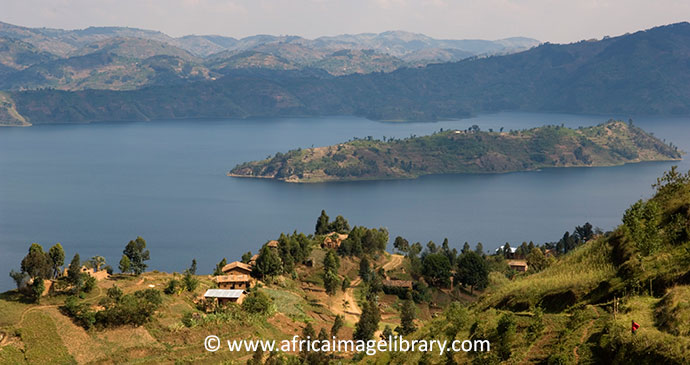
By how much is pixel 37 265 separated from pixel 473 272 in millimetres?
46476

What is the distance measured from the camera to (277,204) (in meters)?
189

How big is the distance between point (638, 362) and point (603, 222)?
477 ft

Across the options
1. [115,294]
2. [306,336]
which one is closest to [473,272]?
[306,336]

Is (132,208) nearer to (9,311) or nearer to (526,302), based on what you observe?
(9,311)

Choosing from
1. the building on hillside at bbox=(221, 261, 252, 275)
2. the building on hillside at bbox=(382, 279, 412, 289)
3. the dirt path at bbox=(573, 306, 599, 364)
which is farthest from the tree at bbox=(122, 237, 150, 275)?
the dirt path at bbox=(573, 306, 599, 364)

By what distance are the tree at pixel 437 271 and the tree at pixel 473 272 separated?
5.20ft

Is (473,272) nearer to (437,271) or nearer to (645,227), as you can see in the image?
(437,271)

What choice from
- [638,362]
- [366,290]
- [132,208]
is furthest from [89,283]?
[132,208]

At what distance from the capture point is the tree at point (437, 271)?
3044 inches

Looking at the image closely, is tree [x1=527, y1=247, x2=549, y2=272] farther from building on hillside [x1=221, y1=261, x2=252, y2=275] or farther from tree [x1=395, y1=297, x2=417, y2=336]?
building on hillside [x1=221, y1=261, x2=252, y2=275]

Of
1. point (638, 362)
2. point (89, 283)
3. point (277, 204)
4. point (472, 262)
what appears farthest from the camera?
point (277, 204)

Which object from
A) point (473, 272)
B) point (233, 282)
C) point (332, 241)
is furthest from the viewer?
point (332, 241)

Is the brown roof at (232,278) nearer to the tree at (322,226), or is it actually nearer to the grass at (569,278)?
the grass at (569,278)

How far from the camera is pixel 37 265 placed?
51.6m
